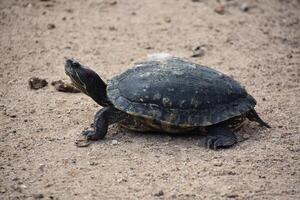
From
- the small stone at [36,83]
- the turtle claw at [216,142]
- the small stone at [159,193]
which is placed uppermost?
the small stone at [36,83]

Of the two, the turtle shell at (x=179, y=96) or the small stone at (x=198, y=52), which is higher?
the turtle shell at (x=179, y=96)

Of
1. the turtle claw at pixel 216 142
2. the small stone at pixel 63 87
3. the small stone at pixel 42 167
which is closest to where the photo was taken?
the small stone at pixel 42 167

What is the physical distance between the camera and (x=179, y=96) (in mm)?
6223

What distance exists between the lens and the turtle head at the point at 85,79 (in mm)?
6594

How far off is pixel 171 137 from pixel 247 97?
1136 millimetres

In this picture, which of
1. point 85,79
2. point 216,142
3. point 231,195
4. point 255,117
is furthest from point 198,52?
point 231,195

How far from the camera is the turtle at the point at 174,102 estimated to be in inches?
243

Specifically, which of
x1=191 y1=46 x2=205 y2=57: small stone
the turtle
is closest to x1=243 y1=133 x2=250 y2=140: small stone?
the turtle

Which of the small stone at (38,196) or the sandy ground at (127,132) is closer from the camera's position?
the small stone at (38,196)

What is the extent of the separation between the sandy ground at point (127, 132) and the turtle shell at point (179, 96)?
0.38 meters

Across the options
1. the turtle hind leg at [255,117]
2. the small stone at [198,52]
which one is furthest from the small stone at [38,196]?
the small stone at [198,52]

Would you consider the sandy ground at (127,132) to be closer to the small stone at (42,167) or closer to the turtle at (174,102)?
the small stone at (42,167)

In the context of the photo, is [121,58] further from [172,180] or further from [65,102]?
[172,180]

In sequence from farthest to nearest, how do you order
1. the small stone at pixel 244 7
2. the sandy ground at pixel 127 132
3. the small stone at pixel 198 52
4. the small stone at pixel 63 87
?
the small stone at pixel 244 7, the small stone at pixel 198 52, the small stone at pixel 63 87, the sandy ground at pixel 127 132
